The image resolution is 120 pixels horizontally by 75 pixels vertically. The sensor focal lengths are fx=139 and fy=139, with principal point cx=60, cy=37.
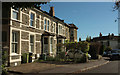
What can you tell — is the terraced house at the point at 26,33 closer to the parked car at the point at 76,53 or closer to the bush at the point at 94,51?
the parked car at the point at 76,53

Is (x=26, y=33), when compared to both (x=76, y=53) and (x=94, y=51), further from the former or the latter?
(x=94, y=51)

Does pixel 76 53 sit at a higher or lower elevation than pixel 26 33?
lower

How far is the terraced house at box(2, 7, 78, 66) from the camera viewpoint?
12625 mm

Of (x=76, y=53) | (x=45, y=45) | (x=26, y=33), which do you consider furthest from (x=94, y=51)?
(x=26, y=33)

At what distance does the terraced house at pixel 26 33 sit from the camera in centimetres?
1262

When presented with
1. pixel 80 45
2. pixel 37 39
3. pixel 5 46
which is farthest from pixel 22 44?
pixel 80 45

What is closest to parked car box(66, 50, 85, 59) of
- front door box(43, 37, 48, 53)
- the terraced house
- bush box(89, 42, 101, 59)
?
the terraced house

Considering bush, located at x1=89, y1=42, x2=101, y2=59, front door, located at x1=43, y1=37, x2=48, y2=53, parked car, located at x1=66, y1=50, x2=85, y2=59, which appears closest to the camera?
parked car, located at x1=66, y1=50, x2=85, y2=59

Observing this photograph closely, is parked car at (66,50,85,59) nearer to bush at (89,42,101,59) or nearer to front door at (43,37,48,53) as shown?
bush at (89,42,101,59)

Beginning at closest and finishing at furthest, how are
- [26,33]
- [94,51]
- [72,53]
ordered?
[26,33] < [72,53] < [94,51]

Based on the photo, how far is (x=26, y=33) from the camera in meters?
15.7

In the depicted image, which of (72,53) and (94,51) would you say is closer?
(72,53)

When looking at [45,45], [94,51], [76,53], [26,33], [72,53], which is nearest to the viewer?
[26,33]

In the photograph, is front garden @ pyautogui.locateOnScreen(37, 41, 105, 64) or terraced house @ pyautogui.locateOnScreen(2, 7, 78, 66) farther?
front garden @ pyautogui.locateOnScreen(37, 41, 105, 64)
